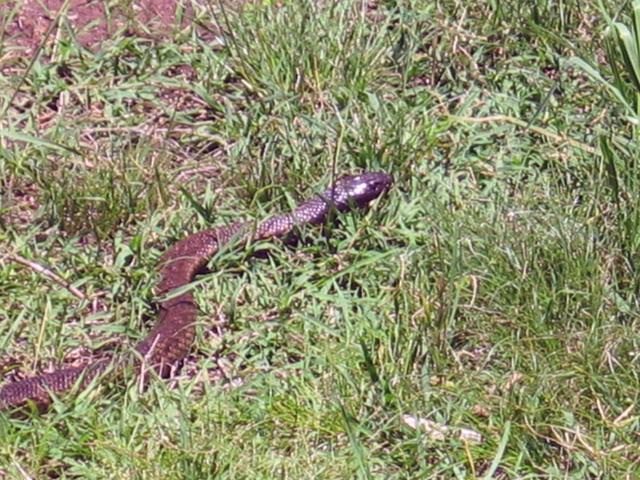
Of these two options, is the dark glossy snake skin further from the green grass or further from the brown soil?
the brown soil

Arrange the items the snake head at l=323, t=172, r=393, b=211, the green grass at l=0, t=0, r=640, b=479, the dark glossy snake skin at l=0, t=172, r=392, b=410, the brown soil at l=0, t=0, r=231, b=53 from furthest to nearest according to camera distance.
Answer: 1. the brown soil at l=0, t=0, r=231, b=53
2. the snake head at l=323, t=172, r=393, b=211
3. the dark glossy snake skin at l=0, t=172, r=392, b=410
4. the green grass at l=0, t=0, r=640, b=479

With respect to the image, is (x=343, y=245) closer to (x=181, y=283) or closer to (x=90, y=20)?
(x=181, y=283)

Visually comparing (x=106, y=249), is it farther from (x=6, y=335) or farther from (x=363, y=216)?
(x=363, y=216)

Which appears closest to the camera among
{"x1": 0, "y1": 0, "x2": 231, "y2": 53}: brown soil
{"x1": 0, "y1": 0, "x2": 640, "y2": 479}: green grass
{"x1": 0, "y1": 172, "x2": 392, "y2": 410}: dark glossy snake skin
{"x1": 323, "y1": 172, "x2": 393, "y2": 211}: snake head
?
{"x1": 0, "y1": 0, "x2": 640, "y2": 479}: green grass

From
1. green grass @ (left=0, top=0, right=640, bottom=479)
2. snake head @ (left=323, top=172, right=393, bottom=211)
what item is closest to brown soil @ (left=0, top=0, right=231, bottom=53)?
green grass @ (left=0, top=0, right=640, bottom=479)

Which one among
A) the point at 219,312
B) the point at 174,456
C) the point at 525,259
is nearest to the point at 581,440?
the point at 525,259

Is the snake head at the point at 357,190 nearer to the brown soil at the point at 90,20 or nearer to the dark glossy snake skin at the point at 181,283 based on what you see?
the dark glossy snake skin at the point at 181,283

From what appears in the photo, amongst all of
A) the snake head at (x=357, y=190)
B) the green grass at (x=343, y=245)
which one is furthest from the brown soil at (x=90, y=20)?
the snake head at (x=357, y=190)
